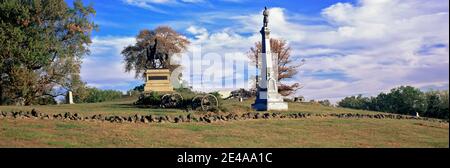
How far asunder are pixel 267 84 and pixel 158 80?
49.0 ft

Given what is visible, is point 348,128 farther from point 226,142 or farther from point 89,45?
point 89,45

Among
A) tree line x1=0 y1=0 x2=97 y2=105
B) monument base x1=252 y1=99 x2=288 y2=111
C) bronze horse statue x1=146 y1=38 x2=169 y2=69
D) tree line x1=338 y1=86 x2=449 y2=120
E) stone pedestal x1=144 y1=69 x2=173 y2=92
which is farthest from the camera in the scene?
tree line x1=338 y1=86 x2=449 y2=120

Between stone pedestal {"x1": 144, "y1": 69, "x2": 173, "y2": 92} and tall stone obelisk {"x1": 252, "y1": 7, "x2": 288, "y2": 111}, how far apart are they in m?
13.3

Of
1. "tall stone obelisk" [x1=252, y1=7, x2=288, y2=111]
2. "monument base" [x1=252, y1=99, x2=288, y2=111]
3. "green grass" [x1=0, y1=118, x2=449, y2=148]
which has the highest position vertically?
"tall stone obelisk" [x1=252, y1=7, x2=288, y2=111]

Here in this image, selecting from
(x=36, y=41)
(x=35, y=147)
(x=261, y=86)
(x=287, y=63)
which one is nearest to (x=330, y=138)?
(x=35, y=147)

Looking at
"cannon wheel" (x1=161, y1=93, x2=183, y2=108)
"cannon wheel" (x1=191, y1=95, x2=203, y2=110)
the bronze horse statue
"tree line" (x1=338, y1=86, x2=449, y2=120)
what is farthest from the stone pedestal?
"tree line" (x1=338, y1=86, x2=449, y2=120)

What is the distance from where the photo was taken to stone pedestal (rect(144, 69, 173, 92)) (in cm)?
4212

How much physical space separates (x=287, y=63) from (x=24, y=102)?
25761 millimetres

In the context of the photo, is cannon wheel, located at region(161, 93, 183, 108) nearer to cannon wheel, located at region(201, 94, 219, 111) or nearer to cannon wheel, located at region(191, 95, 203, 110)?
cannon wheel, located at region(191, 95, 203, 110)

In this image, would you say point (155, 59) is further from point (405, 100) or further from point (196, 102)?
point (405, 100)

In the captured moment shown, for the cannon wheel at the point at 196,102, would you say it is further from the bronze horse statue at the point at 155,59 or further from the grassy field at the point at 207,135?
the bronze horse statue at the point at 155,59

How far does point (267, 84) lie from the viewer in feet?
99.6

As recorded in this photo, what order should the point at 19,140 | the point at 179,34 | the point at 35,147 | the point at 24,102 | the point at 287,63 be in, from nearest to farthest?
the point at 35,147, the point at 19,140, the point at 24,102, the point at 287,63, the point at 179,34
